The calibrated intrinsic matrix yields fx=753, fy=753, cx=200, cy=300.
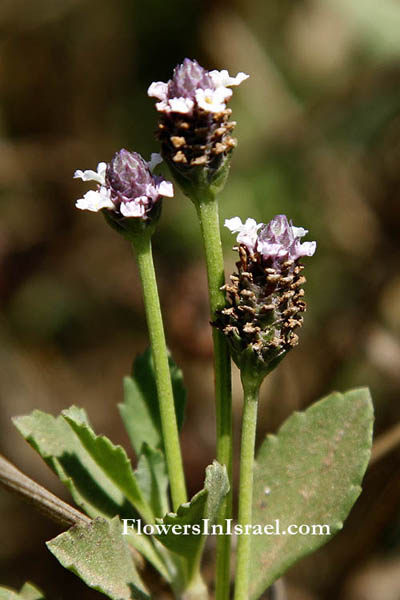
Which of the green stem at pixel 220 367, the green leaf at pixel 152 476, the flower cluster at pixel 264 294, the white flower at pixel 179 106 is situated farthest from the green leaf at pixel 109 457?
the white flower at pixel 179 106

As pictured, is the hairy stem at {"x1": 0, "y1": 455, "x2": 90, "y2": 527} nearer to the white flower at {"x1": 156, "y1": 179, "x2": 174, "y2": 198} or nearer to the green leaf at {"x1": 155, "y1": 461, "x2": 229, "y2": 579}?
the green leaf at {"x1": 155, "y1": 461, "x2": 229, "y2": 579}

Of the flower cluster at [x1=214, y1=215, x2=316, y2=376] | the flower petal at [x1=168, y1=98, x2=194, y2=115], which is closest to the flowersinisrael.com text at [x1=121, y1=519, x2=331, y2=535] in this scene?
the flower cluster at [x1=214, y1=215, x2=316, y2=376]

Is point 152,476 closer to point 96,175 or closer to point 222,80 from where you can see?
point 96,175

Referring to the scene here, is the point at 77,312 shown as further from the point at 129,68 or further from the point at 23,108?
the point at 129,68

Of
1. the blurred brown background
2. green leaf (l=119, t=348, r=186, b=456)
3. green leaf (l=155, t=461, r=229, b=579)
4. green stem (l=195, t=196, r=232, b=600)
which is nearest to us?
green leaf (l=155, t=461, r=229, b=579)

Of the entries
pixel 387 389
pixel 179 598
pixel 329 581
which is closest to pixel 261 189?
pixel 387 389

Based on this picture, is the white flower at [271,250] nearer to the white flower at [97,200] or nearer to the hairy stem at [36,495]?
the white flower at [97,200]

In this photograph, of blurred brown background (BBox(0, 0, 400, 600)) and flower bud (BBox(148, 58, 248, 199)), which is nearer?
flower bud (BBox(148, 58, 248, 199))
